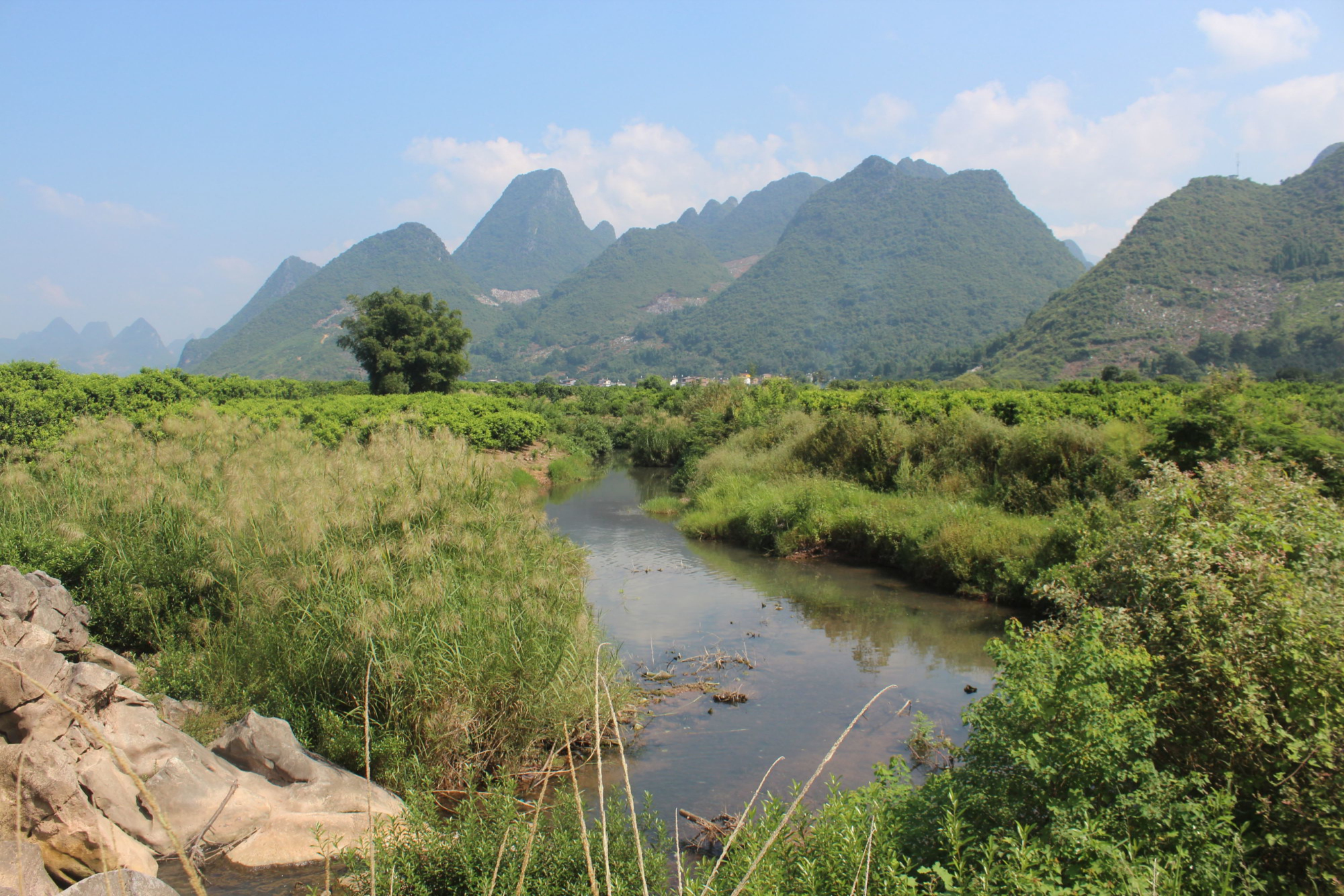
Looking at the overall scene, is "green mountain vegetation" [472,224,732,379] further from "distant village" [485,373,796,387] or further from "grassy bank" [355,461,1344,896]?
"grassy bank" [355,461,1344,896]

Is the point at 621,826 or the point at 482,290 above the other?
the point at 482,290

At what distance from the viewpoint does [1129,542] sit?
645 centimetres

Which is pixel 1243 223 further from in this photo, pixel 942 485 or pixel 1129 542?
pixel 1129 542

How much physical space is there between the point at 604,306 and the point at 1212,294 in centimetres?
11555

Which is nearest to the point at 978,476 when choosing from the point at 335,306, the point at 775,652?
the point at 775,652

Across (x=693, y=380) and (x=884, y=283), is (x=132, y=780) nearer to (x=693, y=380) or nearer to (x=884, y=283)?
(x=693, y=380)

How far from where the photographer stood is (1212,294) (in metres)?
57.5

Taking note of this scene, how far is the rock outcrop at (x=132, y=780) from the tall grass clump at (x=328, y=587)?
51cm

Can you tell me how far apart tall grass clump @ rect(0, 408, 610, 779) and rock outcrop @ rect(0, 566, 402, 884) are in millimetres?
512

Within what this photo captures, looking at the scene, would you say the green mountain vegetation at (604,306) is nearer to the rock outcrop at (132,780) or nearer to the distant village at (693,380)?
the distant village at (693,380)

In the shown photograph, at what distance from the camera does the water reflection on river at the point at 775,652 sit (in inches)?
271

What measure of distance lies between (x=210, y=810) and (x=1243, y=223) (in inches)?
3103

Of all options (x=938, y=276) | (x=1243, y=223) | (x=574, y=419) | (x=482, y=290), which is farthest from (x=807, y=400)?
(x=482, y=290)

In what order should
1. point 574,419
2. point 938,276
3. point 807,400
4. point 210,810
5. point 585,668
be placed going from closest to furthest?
point 210,810 → point 585,668 → point 807,400 → point 574,419 → point 938,276
